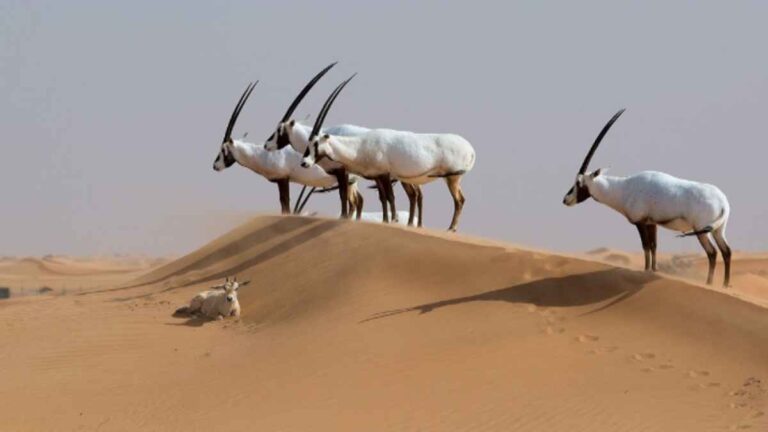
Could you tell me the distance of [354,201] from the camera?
2470cm

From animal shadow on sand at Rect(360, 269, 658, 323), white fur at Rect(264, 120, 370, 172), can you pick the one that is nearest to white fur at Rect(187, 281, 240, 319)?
animal shadow on sand at Rect(360, 269, 658, 323)

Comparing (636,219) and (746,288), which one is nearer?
(636,219)

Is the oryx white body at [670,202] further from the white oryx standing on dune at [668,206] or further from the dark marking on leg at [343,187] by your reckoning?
the dark marking on leg at [343,187]

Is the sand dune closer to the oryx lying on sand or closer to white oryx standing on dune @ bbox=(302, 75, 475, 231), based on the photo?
white oryx standing on dune @ bbox=(302, 75, 475, 231)

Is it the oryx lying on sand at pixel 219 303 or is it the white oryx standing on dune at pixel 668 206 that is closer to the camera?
the white oryx standing on dune at pixel 668 206

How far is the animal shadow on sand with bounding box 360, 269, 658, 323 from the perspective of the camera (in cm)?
1544

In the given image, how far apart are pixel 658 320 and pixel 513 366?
7.52ft

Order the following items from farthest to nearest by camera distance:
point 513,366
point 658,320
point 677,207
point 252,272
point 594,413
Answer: point 252,272 < point 677,207 < point 658,320 < point 513,366 < point 594,413

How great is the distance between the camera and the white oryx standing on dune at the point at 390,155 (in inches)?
814

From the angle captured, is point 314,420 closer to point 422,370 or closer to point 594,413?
point 422,370

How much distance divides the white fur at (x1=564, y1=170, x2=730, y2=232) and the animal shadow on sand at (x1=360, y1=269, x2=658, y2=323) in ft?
2.88

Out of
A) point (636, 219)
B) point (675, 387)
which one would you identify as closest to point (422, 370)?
point (675, 387)

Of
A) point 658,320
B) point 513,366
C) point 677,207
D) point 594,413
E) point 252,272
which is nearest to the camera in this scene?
point 594,413

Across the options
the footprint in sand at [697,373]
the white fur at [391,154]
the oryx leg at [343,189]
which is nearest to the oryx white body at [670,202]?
the footprint in sand at [697,373]
